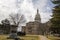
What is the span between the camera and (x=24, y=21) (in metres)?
6.48

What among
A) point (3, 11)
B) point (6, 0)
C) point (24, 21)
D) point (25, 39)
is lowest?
point (25, 39)

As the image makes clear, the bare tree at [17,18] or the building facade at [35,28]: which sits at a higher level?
the bare tree at [17,18]

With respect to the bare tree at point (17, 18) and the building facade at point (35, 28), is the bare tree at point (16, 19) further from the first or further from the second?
the building facade at point (35, 28)

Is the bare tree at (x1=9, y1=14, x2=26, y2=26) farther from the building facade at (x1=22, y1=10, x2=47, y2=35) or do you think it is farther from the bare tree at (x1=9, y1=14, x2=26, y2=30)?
the building facade at (x1=22, y1=10, x2=47, y2=35)

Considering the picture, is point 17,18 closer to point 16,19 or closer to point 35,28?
point 16,19

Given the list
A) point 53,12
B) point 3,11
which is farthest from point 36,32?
point 3,11

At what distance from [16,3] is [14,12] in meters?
0.37

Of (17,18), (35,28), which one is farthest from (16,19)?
(35,28)

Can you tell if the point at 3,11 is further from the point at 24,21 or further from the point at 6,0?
the point at 24,21

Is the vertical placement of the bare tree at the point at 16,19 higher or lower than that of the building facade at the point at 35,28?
higher

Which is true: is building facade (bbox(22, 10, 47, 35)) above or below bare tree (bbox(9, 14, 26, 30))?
below

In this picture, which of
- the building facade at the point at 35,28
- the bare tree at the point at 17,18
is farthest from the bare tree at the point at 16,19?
the building facade at the point at 35,28

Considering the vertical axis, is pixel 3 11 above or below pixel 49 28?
above

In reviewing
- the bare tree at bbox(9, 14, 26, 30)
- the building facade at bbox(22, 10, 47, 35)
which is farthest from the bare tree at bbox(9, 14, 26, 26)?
the building facade at bbox(22, 10, 47, 35)
